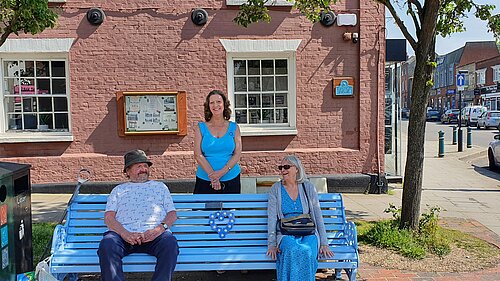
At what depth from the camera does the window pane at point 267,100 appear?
9.70 metres

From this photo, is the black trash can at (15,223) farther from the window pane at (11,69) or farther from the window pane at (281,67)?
the window pane at (281,67)

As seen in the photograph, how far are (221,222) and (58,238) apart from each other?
155 cm

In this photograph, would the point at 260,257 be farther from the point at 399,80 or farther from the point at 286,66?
the point at 399,80

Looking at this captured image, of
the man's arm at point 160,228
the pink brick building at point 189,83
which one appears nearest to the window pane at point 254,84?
the pink brick building at point 189,83

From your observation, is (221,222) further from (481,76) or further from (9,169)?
(481,76)

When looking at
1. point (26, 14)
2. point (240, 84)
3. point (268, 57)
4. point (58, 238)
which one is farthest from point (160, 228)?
point (268, 57)

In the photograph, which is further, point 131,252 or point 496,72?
point 496,72

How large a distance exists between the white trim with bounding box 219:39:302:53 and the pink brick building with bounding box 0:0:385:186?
0.02 meters

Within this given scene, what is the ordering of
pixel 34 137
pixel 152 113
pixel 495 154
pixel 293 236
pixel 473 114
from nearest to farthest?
pixel 293 236
pixel 34 137
pixel 152 113
pixel 495 154
pixel 473 114

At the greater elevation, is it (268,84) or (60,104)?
(268,84)

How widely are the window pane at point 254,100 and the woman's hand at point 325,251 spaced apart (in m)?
5.68

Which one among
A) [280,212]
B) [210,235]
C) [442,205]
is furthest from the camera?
[442,205]

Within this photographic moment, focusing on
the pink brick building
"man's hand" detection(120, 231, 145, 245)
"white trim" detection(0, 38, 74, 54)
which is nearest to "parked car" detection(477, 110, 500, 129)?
the pink brick building

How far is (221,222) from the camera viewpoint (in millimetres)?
4684
